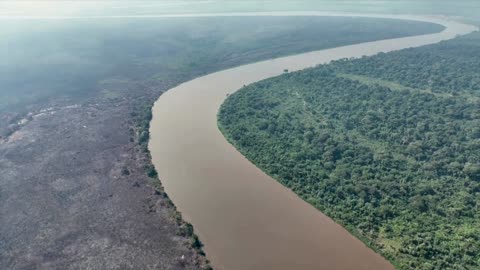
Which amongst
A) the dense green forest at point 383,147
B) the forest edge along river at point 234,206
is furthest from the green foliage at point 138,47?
the dense green forest at point 383,147

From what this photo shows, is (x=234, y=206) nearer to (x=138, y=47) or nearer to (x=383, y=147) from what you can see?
(x=383, y=147)

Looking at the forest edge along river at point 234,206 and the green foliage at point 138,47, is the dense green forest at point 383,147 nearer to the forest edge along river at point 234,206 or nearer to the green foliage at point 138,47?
the forest edge along river at point 234,206

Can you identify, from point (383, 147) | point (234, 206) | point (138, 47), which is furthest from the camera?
point (138, 47)

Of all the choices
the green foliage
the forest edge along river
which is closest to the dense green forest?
the forest edge along river

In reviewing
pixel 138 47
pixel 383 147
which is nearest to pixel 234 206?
pixel 383 147

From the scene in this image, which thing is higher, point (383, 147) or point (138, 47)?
point (138, 47)

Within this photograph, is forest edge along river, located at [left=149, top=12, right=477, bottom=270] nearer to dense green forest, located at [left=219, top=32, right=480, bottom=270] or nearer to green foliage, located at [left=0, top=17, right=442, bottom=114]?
dense green forest, located at [left=219, top=32, right=480, bottom=270]
